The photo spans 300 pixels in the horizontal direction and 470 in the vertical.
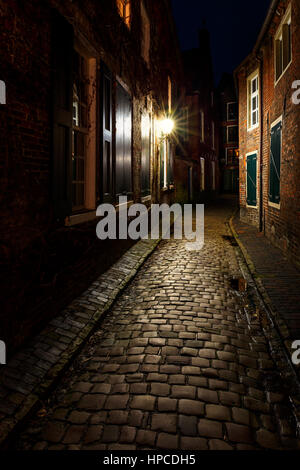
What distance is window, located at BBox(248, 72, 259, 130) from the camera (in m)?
12.2

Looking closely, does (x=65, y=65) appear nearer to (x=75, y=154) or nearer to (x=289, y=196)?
(x=75, y=154)

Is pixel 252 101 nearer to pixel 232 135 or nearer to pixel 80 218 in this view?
pixel 80 218

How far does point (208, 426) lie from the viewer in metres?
2.41

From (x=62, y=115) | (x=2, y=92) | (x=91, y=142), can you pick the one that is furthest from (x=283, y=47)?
(x=2, y=92)

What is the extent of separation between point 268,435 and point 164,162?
12907 mm

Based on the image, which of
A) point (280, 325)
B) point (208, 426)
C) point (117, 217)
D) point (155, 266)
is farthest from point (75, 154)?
point (208, 426)

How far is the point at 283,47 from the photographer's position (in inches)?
322

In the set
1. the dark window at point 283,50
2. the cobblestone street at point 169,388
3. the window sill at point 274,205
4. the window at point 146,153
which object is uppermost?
the dark window at point 283,50

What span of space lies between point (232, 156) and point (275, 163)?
28523 millimetres

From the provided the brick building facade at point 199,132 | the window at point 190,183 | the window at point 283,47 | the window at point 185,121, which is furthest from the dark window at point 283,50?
the window at point 190,183

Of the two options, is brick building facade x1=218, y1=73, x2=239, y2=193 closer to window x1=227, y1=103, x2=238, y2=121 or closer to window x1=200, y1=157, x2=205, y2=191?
window x1=227, y1=103, x2=238, y2=121

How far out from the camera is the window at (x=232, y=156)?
118 ft

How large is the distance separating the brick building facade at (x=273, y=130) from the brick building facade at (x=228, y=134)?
2289 cm

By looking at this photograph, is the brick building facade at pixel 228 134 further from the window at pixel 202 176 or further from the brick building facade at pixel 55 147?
the brick building facade at pixel 55 147
